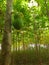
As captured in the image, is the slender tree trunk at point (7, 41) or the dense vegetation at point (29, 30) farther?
the dense vegetation at point (29, 30)

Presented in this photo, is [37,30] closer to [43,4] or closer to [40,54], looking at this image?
[40,54]

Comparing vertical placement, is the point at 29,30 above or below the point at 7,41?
above


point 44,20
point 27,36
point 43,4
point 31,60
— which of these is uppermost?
point 43,4

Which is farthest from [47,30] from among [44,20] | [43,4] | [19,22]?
[19,22]

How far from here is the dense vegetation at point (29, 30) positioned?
6.03 meters

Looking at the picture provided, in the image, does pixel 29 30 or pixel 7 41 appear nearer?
pixel 7 41

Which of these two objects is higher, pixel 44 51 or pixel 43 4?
pixel 43 4

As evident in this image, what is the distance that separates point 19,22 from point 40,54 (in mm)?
1801

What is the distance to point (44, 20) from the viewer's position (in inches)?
319

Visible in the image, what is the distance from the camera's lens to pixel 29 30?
7.19 meters

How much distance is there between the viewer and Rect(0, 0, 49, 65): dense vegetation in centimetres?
603

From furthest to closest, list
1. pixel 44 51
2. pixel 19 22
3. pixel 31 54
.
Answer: pixel 44 51
pixel 31 54
pixel 19 22

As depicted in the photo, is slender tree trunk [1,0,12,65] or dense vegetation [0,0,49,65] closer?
slender tree trunk [1,0,12,65]

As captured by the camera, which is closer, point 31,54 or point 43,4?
point 31,54
